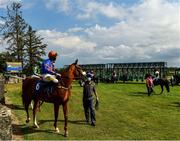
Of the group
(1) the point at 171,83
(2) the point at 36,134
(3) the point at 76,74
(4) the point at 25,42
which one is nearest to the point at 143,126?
(3) the point at 76,74

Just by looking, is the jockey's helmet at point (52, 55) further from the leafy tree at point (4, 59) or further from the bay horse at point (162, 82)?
the leafy tree at point (4, 59)

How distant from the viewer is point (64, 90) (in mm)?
14680

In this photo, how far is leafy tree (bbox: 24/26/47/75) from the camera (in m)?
70.4

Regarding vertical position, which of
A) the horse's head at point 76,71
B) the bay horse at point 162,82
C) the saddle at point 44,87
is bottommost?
the bay horse at point 162,82

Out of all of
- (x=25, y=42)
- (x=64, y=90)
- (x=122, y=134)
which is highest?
(x=25, y=42)

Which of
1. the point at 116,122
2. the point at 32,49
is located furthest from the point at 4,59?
the point at 116,122

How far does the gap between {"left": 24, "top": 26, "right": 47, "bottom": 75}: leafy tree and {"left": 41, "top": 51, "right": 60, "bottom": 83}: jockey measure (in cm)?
5387

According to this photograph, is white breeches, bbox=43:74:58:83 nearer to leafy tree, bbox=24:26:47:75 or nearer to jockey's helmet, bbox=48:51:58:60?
jockey's helmet, bbox=48:51:58:60

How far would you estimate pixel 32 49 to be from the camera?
7294 cm

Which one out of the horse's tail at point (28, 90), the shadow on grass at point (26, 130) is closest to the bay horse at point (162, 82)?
the horse's tail at point (28, 90)

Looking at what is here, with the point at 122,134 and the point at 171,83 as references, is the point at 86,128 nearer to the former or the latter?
the point at 122,134

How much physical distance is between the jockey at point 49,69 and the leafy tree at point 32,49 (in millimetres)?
53872

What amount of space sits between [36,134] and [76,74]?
271cm

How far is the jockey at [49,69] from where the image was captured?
14714 millimetres
